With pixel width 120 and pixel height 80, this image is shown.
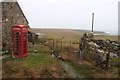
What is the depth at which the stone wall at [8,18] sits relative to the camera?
19578 mm

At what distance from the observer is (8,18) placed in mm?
19938

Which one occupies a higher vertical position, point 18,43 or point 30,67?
point 18,43

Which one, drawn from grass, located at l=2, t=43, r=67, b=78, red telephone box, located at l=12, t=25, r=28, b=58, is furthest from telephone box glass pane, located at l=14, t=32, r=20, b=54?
grass, located at l=2, t=43, r=67, b=78

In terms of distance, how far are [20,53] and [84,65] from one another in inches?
194

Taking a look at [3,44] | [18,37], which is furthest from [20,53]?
[3,44]

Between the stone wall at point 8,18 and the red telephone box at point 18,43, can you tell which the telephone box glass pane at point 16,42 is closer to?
the red telephone box at point 18,43

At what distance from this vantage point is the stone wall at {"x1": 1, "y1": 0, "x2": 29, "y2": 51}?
1958cm

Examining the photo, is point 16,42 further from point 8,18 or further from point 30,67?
point 8,18

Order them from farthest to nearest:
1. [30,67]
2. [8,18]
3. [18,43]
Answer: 1. [8,18]
2. [18,43]
3. [30,67]

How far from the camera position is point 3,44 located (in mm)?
19484

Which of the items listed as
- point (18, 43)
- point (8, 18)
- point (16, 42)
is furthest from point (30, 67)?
point (8, 18)

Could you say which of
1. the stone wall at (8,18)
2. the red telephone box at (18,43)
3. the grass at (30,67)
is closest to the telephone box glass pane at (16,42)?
the red telephone box at (18,43)

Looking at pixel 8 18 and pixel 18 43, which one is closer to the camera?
pixel 18 43

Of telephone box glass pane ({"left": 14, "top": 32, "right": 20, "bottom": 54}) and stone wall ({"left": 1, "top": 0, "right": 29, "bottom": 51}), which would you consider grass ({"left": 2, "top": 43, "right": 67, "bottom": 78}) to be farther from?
stone wall ({"left": 1, "top": 0, "right": 29, "bottom": 51})
